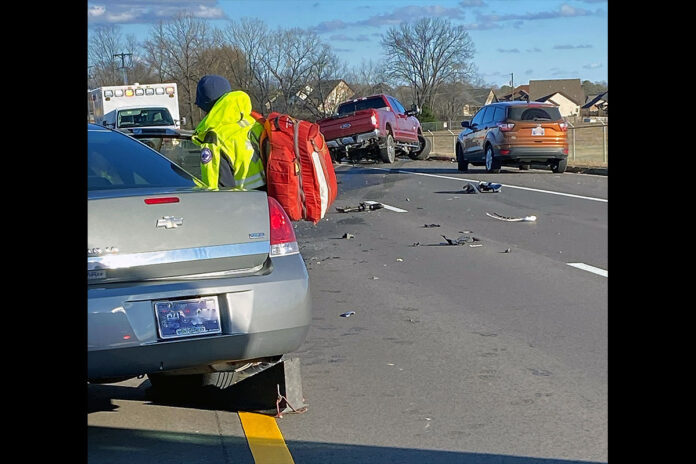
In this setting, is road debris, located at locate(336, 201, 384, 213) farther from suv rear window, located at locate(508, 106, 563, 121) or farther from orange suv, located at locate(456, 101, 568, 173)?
suv rear window, located at locate(508, 106, 563, 121)

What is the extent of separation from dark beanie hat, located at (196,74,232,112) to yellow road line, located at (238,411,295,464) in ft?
9.12

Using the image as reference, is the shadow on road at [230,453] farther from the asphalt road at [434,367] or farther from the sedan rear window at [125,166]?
the sedan rear window at [125,166]

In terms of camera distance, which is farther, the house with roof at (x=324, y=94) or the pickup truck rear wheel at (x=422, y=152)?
the house with roof at (x=324, y=94)

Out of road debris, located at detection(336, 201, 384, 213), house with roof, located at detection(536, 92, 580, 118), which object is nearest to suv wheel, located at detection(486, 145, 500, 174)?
road debris, located at detection(336, 201, 384, 213)

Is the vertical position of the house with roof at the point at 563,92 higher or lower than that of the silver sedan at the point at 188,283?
higher

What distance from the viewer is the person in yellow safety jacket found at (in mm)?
6930

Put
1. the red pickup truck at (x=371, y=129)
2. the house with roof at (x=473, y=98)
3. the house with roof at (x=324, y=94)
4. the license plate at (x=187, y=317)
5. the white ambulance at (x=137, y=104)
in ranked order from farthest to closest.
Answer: the house with roof at (x=473, y=98) < the house with roof at (x=324, y=94) < the white ambulance at (x=137, y=104) < the red pickup truck at (x=371, y=129) < the license plate at (x=187, y=317)

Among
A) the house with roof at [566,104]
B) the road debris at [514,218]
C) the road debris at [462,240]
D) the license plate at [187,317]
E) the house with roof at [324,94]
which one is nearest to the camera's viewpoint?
the license plate at [187,317]

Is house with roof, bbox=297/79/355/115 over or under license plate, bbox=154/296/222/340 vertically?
over

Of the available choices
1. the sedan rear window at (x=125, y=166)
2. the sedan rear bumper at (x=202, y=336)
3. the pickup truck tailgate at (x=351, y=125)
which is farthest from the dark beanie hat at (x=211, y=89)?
the pickup truck tailgate at (x=351, y=125)

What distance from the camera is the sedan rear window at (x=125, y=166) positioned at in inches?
228
